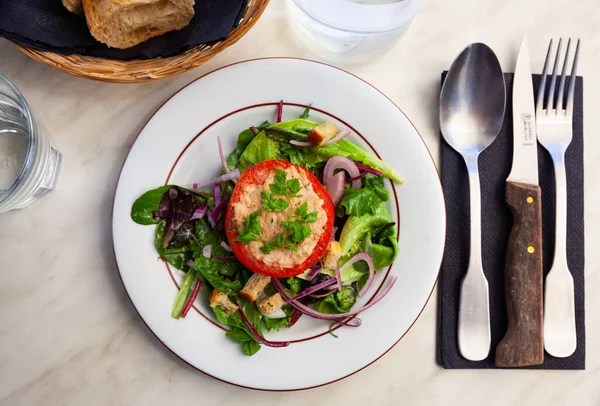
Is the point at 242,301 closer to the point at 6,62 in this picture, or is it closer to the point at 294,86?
the point at 294,86

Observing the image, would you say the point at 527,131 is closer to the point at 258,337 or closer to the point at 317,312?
the point at 317,312

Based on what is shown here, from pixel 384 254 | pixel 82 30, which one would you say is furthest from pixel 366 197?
pixel 82 30

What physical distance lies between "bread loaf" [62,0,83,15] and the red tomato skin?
71cm

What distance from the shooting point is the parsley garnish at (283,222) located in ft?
5.38

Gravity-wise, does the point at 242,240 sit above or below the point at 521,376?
above

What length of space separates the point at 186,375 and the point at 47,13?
4.15 feet

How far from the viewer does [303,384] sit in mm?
1812

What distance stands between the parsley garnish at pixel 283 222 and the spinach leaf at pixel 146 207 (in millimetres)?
319

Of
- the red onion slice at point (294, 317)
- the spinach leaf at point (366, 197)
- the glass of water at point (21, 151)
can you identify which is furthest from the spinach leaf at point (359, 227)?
the glass of water at point (21, 151)

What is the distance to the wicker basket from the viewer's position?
170 cm

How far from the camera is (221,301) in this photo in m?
1.79

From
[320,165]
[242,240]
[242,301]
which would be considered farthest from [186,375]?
[320,165]

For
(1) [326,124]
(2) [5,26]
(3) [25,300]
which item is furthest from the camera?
(3) [25,300]

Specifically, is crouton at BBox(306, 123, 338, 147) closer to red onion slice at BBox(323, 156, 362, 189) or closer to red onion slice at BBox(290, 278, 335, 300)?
red onion slice at BBox(323, 156, 362, 189)
